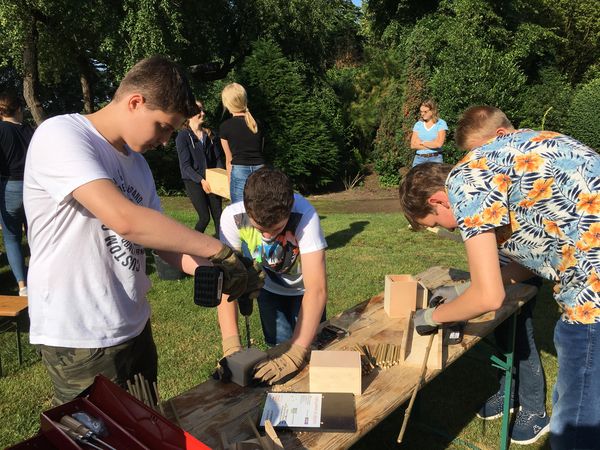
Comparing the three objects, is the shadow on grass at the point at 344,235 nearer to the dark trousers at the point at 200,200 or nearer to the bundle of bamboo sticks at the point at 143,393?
the dark trousers at the point at 200,200

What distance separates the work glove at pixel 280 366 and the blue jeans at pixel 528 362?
1.51 meters

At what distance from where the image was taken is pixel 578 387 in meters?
1.90

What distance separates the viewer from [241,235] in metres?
2.52

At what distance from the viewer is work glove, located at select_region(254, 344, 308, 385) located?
1894 millimetres

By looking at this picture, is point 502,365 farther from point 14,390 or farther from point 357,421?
point 14,390

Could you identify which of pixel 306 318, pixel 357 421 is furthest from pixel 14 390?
pixel 357 421

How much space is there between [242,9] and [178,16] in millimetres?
2888

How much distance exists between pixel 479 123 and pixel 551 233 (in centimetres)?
145

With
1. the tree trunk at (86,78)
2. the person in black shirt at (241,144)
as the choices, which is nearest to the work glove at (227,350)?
→ the person in black shirt at (241,144)

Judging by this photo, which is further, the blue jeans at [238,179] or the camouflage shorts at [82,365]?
the blue jeans at [238,179]

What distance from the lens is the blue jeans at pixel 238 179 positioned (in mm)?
5492

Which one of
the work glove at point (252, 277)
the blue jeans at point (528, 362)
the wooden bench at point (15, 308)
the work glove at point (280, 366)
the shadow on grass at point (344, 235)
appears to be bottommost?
the shadow on grass at point (344, 235)

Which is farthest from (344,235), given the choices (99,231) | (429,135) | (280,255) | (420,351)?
(99,231)

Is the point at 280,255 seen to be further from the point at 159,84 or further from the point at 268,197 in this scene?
the point at 159,84
